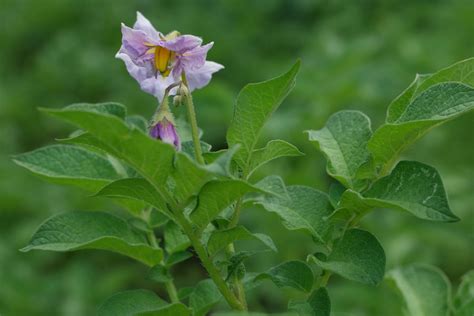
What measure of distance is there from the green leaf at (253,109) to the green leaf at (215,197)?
0.11m

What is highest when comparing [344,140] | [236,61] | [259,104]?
[259,104]

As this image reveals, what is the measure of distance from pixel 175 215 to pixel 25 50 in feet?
16.1

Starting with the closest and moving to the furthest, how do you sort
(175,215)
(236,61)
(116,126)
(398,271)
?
(116,126) < (175,215) < (398,271) < (236,61)

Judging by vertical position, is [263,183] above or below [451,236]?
above

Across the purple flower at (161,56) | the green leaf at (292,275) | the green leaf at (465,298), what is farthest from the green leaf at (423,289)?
the purple flower at (161,56)

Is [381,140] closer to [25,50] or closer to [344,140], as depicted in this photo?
[344,140]

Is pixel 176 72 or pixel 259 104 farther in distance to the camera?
pixel 176 72

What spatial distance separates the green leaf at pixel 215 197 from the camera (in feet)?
3.32

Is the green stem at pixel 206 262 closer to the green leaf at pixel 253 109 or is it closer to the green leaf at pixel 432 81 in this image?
the green leaf at pixel 253 109

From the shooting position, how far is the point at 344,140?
1281 millimetres

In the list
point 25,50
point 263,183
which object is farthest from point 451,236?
point 25,50

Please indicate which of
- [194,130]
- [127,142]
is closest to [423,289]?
[194,130]

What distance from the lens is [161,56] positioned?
128 centimetres

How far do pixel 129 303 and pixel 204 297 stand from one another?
0.44 feet
